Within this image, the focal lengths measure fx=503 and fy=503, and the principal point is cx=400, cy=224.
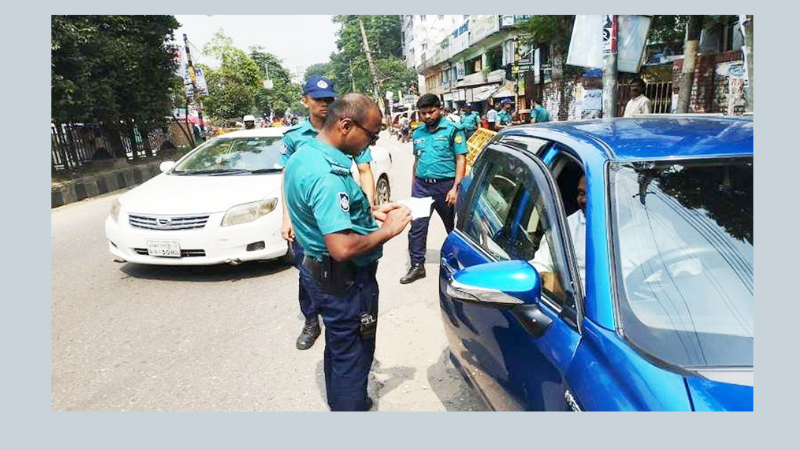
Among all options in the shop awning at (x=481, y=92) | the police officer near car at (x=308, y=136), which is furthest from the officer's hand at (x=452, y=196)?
the shop awning at (x=481, y=92)

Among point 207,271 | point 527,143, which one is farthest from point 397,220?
point 207,271

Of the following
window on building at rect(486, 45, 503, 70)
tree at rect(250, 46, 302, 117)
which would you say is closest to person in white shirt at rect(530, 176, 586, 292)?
window on building at rect(486, 45, 503, 70)

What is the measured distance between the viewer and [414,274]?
15.5 feet

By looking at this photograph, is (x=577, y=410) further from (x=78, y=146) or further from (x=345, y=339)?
(x=78, y=146)

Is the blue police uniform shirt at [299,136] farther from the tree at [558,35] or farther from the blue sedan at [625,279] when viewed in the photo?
the tree at [558,35]

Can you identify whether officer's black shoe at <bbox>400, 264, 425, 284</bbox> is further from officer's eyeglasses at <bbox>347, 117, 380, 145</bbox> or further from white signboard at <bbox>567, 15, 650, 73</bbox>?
white signboard at <bbox>567, 15, 650, 73</bbox>

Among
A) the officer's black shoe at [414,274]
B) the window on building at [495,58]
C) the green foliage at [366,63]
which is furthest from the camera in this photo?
the green foliage at [366,63]

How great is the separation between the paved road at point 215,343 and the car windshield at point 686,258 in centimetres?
142

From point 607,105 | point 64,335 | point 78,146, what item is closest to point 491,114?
point 607,105

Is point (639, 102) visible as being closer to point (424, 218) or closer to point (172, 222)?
point (424, 218)

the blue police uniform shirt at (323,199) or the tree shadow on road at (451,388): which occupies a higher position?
the blue police uniform shirt at (323,199)

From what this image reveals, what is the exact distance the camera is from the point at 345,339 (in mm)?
2164

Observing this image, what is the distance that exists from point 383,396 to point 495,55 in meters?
30.6

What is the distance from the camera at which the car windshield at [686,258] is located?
4.47 ft
